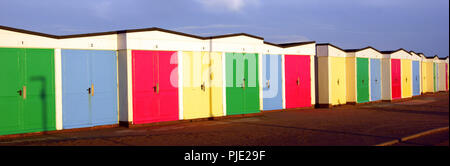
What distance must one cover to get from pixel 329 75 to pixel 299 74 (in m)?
2.02

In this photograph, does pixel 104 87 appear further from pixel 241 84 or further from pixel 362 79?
pixel 362 79

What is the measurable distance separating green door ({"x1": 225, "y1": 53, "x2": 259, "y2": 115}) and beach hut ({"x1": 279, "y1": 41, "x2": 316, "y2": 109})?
8.39 ft

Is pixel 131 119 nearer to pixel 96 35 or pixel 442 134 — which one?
pixel 96 35

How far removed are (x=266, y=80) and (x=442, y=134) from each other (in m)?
8.18

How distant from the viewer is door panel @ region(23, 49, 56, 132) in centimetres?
1165

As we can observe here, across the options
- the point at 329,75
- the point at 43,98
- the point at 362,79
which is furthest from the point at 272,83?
the point at 43,98

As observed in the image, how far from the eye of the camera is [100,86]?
42.9 ft

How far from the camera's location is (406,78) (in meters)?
27.3

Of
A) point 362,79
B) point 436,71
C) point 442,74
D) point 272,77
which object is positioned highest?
point 436,71

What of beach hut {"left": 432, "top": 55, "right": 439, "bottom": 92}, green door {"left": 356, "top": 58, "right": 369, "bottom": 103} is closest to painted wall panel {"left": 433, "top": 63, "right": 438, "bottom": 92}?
beach hut {"left": 432, "top": 55, "right": 439, "bottom": 92}

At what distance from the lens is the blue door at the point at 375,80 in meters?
24.0

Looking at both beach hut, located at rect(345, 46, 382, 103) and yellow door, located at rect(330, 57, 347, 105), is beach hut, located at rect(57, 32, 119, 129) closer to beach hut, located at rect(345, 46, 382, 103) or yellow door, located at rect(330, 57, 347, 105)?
yellow door, located at rect(330, 57, 347, 105)

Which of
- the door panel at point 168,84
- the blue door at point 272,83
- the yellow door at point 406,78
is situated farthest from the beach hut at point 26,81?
the yellow door at point 406,78
